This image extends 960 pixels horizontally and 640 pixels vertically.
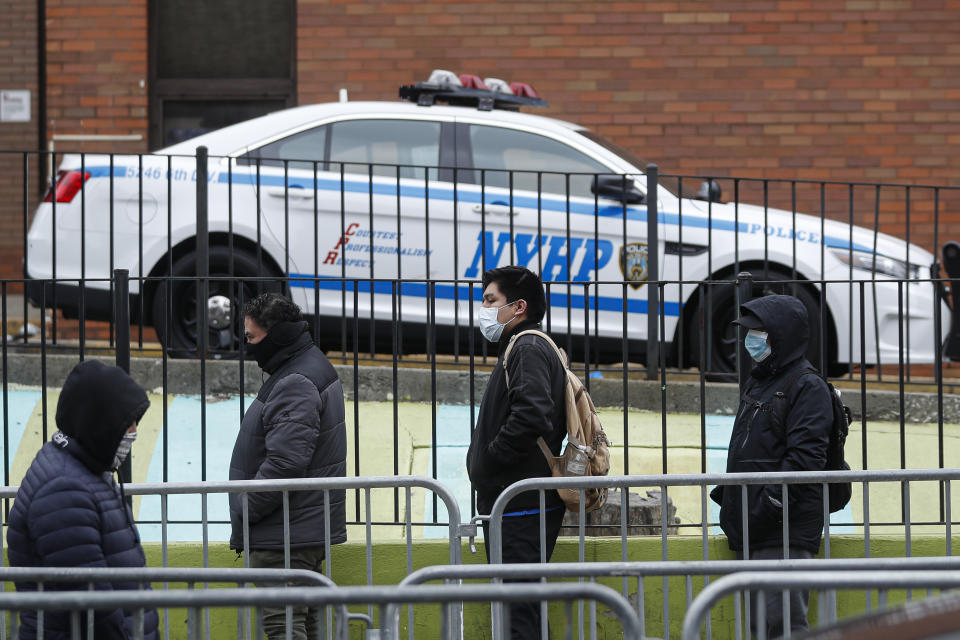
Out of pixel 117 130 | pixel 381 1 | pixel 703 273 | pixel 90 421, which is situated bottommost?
pixel 90 421

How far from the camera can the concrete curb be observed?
8055mm

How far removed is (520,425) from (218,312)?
3.30m

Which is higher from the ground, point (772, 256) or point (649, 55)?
point (649, 55)

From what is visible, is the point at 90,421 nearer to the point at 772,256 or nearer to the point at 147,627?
the point at 147,627

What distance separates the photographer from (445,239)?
8273 mm

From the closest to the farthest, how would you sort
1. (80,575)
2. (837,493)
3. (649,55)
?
(80,575) < (837,493) < (649,55)

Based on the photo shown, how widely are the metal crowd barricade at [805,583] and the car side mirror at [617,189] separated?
5026 millimetres

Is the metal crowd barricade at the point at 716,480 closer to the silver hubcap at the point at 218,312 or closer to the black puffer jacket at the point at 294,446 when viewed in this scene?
the black puffer jacket at the point at 294,446

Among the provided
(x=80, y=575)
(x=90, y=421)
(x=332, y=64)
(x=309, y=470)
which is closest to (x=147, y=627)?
(x=80, y=575)

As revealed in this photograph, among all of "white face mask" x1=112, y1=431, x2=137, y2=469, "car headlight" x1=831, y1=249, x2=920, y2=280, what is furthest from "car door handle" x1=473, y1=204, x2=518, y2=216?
"white face mask" x1=112, y1=431, x2=137, y2=469

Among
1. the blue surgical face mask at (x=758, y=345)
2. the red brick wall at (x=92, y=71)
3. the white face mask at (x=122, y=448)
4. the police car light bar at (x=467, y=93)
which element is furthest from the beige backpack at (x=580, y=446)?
the red brick wall at (x=92, y=71)

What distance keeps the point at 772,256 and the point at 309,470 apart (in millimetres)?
3958

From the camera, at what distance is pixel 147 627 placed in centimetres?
382

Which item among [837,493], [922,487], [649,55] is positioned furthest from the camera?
[649,55]
